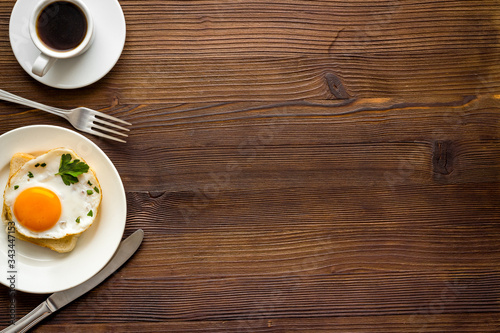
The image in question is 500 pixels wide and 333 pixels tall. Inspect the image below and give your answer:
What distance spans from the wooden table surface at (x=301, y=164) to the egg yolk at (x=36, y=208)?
0.62 feet

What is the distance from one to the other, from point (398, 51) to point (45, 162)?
99 cm

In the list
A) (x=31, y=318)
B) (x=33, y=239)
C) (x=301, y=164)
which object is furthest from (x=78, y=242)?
(x=301, y=164)

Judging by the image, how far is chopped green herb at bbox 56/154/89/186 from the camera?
1.05m

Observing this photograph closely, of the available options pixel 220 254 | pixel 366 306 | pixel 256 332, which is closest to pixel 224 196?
pixel 220 254

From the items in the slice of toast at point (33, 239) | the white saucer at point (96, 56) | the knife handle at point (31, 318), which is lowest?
the knife handle at point (31, 318)

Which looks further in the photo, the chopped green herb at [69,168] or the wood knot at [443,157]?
the wood knot at [443,157]

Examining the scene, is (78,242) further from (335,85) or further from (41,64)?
(335,85)

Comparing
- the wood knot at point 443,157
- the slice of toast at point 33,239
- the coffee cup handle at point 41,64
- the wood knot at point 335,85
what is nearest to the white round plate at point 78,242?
the slice of toast at point 33,239

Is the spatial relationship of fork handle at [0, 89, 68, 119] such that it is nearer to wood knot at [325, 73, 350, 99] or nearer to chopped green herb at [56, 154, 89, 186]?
chopped green herb at [56, 154, 89, 186]

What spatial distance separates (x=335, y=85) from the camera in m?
1.18

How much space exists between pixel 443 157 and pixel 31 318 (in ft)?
3.97

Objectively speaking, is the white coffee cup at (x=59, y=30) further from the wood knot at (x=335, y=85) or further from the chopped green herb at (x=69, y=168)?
the wood knot at (x=335, y=85)

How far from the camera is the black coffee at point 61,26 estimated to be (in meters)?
1.04

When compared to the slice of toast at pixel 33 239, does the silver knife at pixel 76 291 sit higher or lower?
lower
